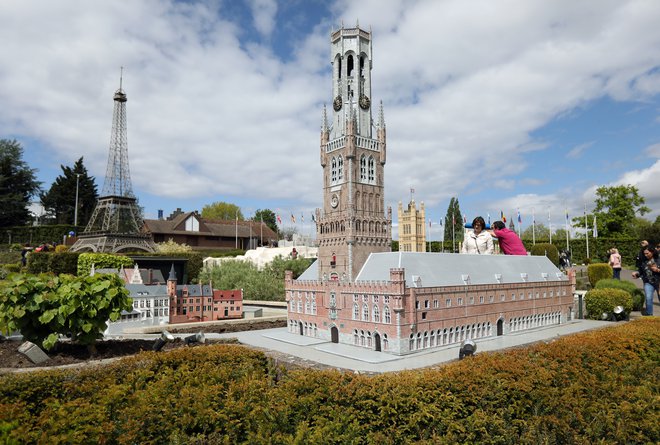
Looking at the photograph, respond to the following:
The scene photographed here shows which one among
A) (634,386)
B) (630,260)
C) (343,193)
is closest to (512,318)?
(343,193)

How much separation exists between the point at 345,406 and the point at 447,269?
71.1 ft

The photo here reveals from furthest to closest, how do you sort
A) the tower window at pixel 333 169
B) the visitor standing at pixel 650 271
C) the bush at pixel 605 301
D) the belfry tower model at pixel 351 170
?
the bush at pixel 605 301 → the tower window at pixel 333 169 → the belfry tower model at pixel 351 170 → the visitor standing at pixel 650 271

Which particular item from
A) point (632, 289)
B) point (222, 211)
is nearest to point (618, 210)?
point (632, 289)

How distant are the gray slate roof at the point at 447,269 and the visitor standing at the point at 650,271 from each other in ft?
33.4

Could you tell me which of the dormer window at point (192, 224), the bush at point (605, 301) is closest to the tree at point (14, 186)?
the dormer window at point (192, 224)

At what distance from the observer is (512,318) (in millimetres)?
35750

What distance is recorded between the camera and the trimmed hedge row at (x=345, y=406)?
35.1 feet

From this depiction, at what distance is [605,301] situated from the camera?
39.2m

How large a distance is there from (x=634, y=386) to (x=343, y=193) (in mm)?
24833

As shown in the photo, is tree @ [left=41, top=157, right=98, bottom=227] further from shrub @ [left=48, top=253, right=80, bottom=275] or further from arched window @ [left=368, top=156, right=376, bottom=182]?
arched window @ [left=368, top=156, right=376, bottom=182]

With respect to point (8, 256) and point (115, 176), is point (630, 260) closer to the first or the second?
point (115, 176)

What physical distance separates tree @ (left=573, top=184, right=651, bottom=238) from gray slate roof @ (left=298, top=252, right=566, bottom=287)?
6175cm

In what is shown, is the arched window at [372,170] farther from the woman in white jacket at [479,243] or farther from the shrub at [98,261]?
the shrub at [98,261]

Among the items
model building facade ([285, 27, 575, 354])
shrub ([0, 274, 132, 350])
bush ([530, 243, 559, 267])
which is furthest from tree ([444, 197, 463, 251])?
shrub ([0, 274, 132, 350])
